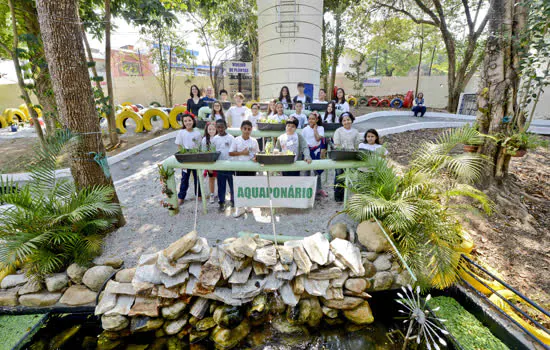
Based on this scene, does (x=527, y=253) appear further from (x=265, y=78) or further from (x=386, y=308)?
(x=265, y=78)

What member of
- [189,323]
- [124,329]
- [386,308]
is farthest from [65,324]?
[386,308]

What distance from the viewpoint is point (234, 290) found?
310 centimetres

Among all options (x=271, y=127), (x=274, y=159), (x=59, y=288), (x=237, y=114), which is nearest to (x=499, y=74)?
(x=271, y=127)

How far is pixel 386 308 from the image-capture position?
334cm

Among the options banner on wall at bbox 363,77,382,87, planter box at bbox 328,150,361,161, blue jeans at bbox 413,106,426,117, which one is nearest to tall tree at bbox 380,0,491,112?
blue jeans at bbox 413,106,426,117

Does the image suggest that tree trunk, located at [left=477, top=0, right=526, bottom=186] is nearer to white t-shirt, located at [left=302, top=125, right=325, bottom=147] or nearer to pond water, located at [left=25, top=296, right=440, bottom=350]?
white t-shirt, located at [left=302, top=125, right=325, bottom=147]

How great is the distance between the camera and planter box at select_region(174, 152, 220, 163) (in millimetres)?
3973

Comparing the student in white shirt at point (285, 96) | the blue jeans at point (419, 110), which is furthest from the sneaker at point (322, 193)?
the blue jeans at point (419, 110)

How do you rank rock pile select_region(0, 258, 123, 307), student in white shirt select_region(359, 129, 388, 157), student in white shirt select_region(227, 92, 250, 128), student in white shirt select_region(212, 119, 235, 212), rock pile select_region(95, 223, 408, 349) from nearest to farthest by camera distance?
1. rock pile select_region(95, 223, 408, 349)
2. rock pile select_region(0, 258, 123, 307)
3. student in white shirt select_region(359, 129, 388, 157)
4. student in white shirt select_region(212, 119, 235, 212)
5. student in white shirt select_region(227, 92, 250, 128)

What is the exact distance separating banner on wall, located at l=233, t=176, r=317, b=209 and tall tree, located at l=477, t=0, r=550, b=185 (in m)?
3.35

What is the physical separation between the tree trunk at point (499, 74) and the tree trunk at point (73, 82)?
248 inches

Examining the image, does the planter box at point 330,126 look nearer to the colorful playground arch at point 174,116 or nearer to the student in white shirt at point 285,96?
the student in white shirt at point 285,96

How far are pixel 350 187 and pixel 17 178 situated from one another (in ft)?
28.0

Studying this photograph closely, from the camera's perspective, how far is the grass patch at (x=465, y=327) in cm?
273
